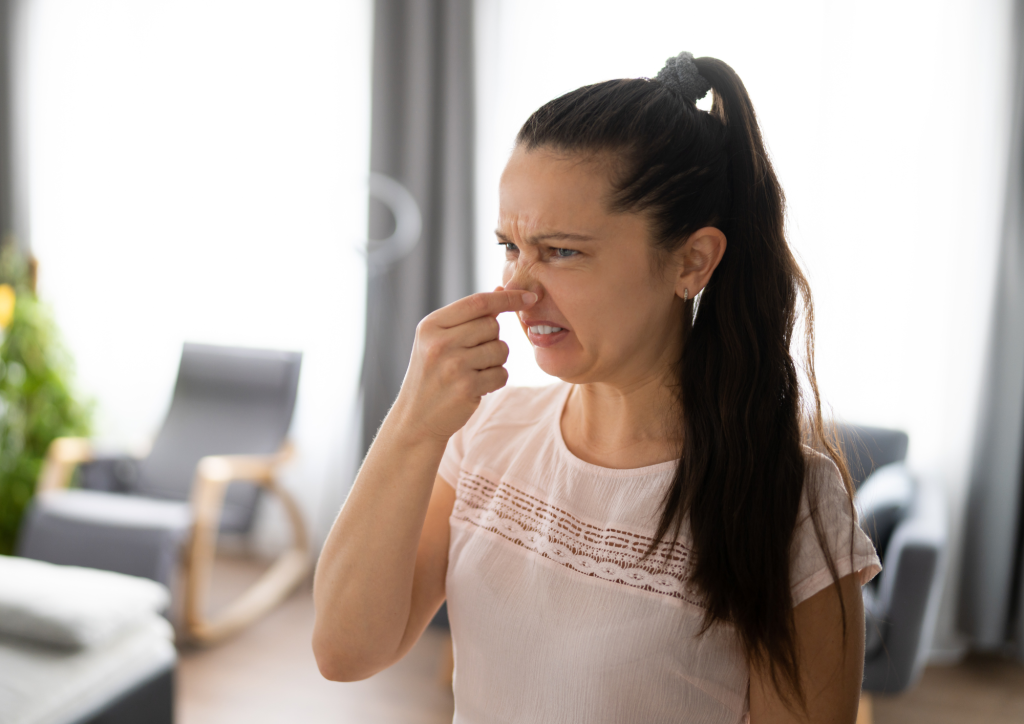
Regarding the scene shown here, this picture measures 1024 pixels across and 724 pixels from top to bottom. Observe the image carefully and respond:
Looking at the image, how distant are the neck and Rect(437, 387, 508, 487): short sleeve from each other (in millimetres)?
149

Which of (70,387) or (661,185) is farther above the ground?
(661,185)

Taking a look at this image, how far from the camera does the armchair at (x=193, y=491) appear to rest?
285cm

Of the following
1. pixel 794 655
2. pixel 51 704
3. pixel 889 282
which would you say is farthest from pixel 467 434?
pixel 889 282

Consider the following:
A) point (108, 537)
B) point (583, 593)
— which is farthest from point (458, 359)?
point (108, 537)

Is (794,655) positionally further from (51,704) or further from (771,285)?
(51,704)

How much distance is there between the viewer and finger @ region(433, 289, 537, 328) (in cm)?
97

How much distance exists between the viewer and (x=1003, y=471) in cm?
300

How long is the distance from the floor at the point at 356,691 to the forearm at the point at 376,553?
5.48 ft

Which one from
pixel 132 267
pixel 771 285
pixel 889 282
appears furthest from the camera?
pixel 132 267

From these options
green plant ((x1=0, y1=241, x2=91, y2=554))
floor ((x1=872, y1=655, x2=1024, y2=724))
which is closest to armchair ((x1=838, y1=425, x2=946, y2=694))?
floor ((x1=872, y1=655, x2=1024, y2=724))

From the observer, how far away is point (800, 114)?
3.08 metres

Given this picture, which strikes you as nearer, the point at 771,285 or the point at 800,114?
the point at 771,285

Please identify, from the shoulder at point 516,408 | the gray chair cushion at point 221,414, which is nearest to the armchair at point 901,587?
the shoulder at point 516,408

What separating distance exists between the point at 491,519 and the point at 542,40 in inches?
110
